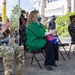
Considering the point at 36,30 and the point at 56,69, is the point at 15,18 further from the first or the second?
the point at 56,69

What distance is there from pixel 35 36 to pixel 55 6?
3755cm

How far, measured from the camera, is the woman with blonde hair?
21.8 ft

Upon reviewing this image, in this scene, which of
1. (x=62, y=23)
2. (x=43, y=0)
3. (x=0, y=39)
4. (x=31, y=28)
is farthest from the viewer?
(x=43, y=0)

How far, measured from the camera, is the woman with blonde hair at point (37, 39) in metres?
6.65

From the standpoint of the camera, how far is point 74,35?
29.5 ft

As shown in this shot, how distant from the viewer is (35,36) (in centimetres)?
670

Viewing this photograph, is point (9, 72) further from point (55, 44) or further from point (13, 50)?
point (55, 44)

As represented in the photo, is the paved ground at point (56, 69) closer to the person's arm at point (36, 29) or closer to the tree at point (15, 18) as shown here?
the person's arm at point (36, 29)

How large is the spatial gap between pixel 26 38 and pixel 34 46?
0.42 meters

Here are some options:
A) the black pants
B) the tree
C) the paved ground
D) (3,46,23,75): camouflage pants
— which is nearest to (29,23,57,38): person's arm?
the black pants

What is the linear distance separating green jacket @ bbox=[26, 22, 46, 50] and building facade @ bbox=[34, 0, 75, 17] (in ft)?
95.0

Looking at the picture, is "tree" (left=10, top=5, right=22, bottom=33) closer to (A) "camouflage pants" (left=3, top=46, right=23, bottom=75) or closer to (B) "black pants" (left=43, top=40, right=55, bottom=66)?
(A) "camouflage pants" (left=3, top=46, right=23, bottom=75)

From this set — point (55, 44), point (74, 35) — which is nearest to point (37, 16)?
point (55, 44)

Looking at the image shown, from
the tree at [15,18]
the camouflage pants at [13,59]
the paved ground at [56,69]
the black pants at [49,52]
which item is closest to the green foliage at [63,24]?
the paved ground at [56,69]
